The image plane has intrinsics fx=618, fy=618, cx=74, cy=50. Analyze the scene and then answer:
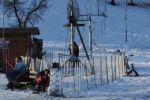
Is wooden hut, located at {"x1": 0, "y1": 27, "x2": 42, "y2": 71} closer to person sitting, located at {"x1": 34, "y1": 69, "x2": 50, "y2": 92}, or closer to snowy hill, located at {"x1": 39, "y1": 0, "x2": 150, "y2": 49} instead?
person sitting, located at {"x1": 34, "y1": 69, "x2": 50, "y2": 92}

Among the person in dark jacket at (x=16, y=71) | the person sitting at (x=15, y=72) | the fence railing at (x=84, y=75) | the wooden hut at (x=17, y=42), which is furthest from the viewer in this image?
the wooden hut at (x=17, y=42)

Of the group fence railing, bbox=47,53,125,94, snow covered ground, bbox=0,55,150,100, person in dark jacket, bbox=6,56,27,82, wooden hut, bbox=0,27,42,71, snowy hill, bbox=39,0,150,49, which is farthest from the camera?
snowy hill, bbox=39,0,150,49

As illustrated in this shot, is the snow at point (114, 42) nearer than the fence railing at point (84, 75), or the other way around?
the snow at point (114, 42)

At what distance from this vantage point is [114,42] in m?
59.2

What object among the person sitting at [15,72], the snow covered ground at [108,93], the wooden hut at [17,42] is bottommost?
the snow covered ground at [108,93]

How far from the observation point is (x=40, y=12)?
67.3 m

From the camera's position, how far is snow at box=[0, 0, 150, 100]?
23281 mm

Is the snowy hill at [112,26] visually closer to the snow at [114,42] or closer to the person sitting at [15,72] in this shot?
the snow at [114,42]

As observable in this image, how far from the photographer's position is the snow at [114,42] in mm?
23281

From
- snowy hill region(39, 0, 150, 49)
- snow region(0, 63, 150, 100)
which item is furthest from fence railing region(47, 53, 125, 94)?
snowy hill region(39, 0, 150, 49)

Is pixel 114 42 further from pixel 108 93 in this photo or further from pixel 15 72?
pixel 108 93

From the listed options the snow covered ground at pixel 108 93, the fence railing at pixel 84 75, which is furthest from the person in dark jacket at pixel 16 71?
the fence railing at pixel 84 75

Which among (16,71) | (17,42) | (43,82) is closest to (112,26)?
(17,42)

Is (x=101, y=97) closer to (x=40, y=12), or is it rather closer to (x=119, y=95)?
(x=119, y=95)
